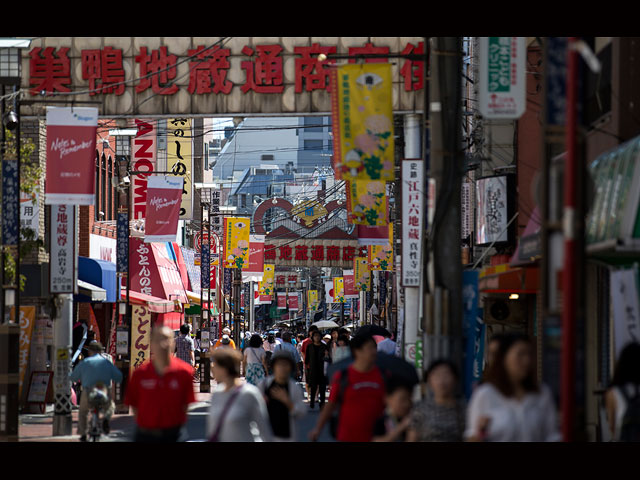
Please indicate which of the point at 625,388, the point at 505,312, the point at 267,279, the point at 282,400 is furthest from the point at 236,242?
the point at 625,388

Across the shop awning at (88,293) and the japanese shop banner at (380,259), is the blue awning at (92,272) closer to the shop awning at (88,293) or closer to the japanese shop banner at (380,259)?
the shop awning at (88,293)

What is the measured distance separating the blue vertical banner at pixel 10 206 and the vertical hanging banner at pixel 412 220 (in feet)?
25.8

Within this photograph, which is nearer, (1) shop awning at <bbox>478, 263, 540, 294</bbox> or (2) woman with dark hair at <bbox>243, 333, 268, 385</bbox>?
(1) shop awning at <bbox>478, 263, 540, 294</bbox>

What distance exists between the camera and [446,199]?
38.5 feet

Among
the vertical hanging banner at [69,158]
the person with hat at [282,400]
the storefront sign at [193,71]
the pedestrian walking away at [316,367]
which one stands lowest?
the pedestrian walking away at [316,367]

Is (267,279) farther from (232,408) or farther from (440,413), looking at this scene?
(440,413)

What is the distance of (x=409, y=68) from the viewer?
24.1 m

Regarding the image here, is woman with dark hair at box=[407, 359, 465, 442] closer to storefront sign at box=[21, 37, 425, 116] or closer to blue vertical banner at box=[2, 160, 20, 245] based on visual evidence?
blue vertical banner at box=[2, 160, 20, 245]

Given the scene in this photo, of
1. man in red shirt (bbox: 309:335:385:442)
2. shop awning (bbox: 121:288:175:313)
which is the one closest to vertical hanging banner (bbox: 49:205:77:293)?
shop awning (bbox: 121:288:175:313)

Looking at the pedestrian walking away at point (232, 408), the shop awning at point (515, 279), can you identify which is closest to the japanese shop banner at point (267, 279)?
the shop awning at point (515, 279)

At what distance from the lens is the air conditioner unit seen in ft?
78.8

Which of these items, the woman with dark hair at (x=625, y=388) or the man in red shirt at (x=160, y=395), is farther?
the man in red shirt at (x=160, y=395)

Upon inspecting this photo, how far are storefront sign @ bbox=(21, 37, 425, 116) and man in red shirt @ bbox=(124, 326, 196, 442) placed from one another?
14.7m

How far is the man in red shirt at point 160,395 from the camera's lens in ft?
33.0
